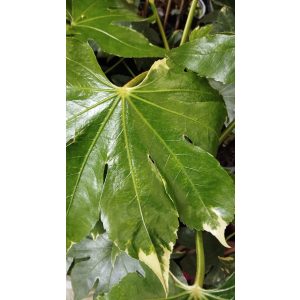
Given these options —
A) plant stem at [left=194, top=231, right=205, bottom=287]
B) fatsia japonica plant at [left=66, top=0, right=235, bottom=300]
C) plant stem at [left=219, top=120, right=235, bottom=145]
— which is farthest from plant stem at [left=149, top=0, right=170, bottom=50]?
plant stem at [left=194, top=231, right=205, bottom=287]

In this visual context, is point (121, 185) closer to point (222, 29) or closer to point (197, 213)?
point (197, 213)

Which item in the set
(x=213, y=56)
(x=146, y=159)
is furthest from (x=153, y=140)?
(x=213, y=56)

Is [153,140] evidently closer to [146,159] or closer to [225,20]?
[146,159]

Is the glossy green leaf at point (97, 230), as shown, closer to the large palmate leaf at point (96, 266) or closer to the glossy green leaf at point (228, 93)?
the large palmate leaf at point (96, 266)

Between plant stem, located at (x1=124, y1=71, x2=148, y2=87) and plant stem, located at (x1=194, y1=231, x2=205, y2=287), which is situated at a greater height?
plant stem, located at (x1=124, y1=71, x2=148, y2=87)

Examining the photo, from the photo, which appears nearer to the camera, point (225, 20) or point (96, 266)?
point (225, 20)

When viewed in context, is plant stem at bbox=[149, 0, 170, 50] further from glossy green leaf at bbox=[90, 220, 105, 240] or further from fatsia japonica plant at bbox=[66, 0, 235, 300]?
glossy green leaf at bbox=[90, 220, 105, 240]
